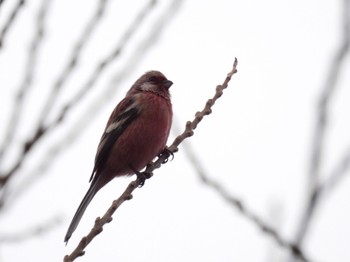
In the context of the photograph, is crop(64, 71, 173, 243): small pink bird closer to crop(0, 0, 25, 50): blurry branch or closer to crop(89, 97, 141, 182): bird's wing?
crop(89, 97, 141, 182): bird's wing

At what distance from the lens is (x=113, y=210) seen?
8.33 feet

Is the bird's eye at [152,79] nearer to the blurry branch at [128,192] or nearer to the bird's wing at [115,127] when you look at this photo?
the bird's wing at [115,127]

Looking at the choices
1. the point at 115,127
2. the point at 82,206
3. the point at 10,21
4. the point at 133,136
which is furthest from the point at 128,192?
the point at 115,127

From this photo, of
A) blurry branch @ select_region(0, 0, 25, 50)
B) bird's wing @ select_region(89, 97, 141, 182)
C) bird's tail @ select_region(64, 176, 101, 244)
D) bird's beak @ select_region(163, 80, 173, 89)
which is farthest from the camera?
bird's beak @ select_region(163, 80, 173, 89)

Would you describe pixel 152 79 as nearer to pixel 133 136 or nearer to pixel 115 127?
pixel 115 127

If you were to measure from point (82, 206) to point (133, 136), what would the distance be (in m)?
1.29

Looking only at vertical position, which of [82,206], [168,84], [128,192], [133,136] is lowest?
[82,206]

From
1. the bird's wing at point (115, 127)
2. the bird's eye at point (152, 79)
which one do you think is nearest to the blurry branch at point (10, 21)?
the bird's wing at point (115, 127)

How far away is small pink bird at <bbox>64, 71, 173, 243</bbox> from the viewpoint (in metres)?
6.04

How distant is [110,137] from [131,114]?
41 cm

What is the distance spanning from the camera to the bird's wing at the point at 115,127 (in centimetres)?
632

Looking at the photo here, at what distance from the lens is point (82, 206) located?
5363mm

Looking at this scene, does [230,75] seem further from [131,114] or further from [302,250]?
[131,114]

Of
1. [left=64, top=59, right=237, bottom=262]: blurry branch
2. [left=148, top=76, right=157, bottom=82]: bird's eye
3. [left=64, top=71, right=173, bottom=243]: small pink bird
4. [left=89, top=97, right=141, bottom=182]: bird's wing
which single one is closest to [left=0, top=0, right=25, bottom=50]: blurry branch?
[left=64, top=59, right=237, bottom=262]: blurry branch
